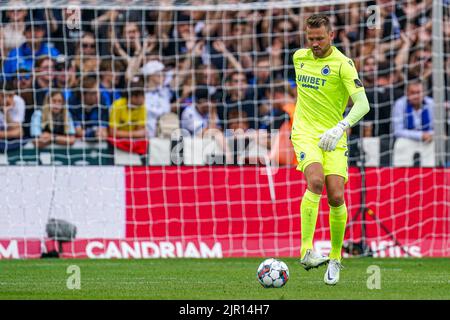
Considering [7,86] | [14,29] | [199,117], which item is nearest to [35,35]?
[14,29]

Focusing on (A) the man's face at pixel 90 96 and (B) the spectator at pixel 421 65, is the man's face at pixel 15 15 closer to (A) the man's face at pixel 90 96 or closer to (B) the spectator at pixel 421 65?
(A) the man's face at pixel 90 96

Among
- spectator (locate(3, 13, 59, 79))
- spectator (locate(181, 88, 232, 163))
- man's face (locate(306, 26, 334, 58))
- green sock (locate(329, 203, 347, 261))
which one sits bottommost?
green sock (locate(329, 203, 347, 261))

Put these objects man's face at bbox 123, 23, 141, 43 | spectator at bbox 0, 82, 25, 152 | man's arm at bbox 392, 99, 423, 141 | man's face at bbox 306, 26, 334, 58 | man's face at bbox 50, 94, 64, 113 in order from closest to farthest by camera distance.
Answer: man's face at bbox 306, 26, 334, 58 < spectator at bbox 0, 82, 25, 152 < man's face at bbox 50, 94, 64, 113 < man's arm at bbox 392, 99, 423, 141 < man's face at bbox 123, 23, 141, 43

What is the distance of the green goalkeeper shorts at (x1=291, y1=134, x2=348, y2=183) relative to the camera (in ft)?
31.2

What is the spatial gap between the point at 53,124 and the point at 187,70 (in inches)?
96.5

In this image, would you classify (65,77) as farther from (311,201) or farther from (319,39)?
(311,201)

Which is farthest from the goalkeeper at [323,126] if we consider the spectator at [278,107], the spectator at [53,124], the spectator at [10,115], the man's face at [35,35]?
the man's face at [35,35]

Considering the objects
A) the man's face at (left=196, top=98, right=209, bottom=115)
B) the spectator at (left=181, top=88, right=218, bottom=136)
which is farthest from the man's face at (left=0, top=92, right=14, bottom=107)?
the man's face at (left=196, top=98, right=209, bottom=115)

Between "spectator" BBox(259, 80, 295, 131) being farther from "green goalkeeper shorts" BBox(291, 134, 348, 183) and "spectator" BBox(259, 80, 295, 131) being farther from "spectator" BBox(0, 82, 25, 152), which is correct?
"green goalkeeper shorts" BBox(291, 134, 348, 183)

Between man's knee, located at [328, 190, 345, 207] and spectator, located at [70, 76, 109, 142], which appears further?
spectator, located at [70, 76, 109, 142]

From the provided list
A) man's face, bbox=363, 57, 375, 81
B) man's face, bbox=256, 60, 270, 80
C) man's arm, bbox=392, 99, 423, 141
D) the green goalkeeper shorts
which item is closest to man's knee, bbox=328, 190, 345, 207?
the green goalkeeper shorts

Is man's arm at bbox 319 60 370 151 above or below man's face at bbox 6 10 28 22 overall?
below

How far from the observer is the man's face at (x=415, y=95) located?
52.9 ft

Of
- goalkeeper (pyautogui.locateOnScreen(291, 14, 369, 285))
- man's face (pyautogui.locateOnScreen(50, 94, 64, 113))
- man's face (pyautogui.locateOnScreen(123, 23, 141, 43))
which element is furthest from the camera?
man's face (pyautogui.locateOnScreen(123, 23, 141, 43))
